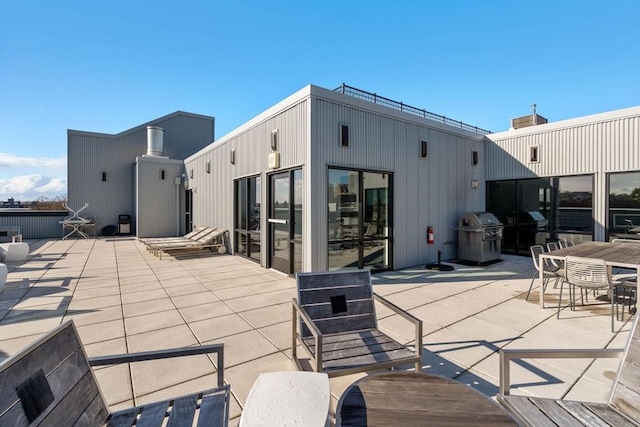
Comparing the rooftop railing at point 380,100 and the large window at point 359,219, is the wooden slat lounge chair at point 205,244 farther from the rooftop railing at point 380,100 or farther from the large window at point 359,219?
the rooftop railing at point 380,100

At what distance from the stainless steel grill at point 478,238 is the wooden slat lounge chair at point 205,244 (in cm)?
689

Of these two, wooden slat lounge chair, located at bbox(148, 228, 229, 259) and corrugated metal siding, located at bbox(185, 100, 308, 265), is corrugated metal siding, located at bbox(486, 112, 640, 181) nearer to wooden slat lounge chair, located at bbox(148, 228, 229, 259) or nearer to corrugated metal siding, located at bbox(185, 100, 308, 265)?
corrugated metal siding, located at bbox(185, 100, 308, 265)

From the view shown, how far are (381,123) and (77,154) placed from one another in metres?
15.6

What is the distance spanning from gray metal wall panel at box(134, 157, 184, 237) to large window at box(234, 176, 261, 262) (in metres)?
6.80

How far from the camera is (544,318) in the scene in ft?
→ 12.3

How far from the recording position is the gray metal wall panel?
42.9 feet

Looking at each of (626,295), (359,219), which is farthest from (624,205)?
(359,219)

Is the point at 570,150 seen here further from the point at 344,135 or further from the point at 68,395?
the point at 68,395

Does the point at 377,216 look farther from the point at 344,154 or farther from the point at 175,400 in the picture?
the point at 175,400

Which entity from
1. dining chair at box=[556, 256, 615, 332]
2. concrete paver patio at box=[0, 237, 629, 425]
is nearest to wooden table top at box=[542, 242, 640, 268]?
dining chair at box=[556, 256, 615, 332]

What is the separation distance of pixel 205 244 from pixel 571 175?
34.4 feet

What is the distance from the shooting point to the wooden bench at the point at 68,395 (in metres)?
1.11

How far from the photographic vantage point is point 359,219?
20.1 ft

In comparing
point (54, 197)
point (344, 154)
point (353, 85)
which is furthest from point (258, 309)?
point (54, 197)
